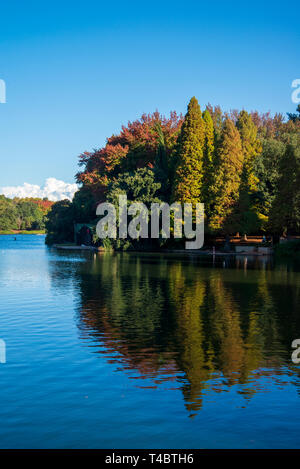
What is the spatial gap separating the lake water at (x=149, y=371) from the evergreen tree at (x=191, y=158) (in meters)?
37.1

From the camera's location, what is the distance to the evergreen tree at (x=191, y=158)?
198 feet

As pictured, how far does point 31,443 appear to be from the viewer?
790 centimetres

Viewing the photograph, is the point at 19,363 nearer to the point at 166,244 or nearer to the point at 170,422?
the point at 170,422

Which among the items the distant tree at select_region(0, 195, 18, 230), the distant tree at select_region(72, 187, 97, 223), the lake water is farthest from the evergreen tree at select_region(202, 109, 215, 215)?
the distant tree at select_region(0, 195, 18, 230)

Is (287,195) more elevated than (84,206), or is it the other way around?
(84,206)

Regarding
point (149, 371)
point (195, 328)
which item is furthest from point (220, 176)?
point (149, 371)

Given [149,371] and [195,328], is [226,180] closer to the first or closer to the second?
[195,328]

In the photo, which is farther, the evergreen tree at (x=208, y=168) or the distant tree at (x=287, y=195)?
the evergreen tree at (x=208, y=168)

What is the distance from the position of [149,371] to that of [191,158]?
5079 centimetres

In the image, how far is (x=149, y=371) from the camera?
1152 cm

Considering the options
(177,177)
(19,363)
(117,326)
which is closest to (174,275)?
(117,326)

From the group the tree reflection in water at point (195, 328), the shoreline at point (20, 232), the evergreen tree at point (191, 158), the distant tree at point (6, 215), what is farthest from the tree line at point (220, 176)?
the shoreline at point (20, 232)

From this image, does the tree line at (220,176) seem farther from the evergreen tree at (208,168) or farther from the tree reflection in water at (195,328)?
the tree reflection in water at (195,328)
